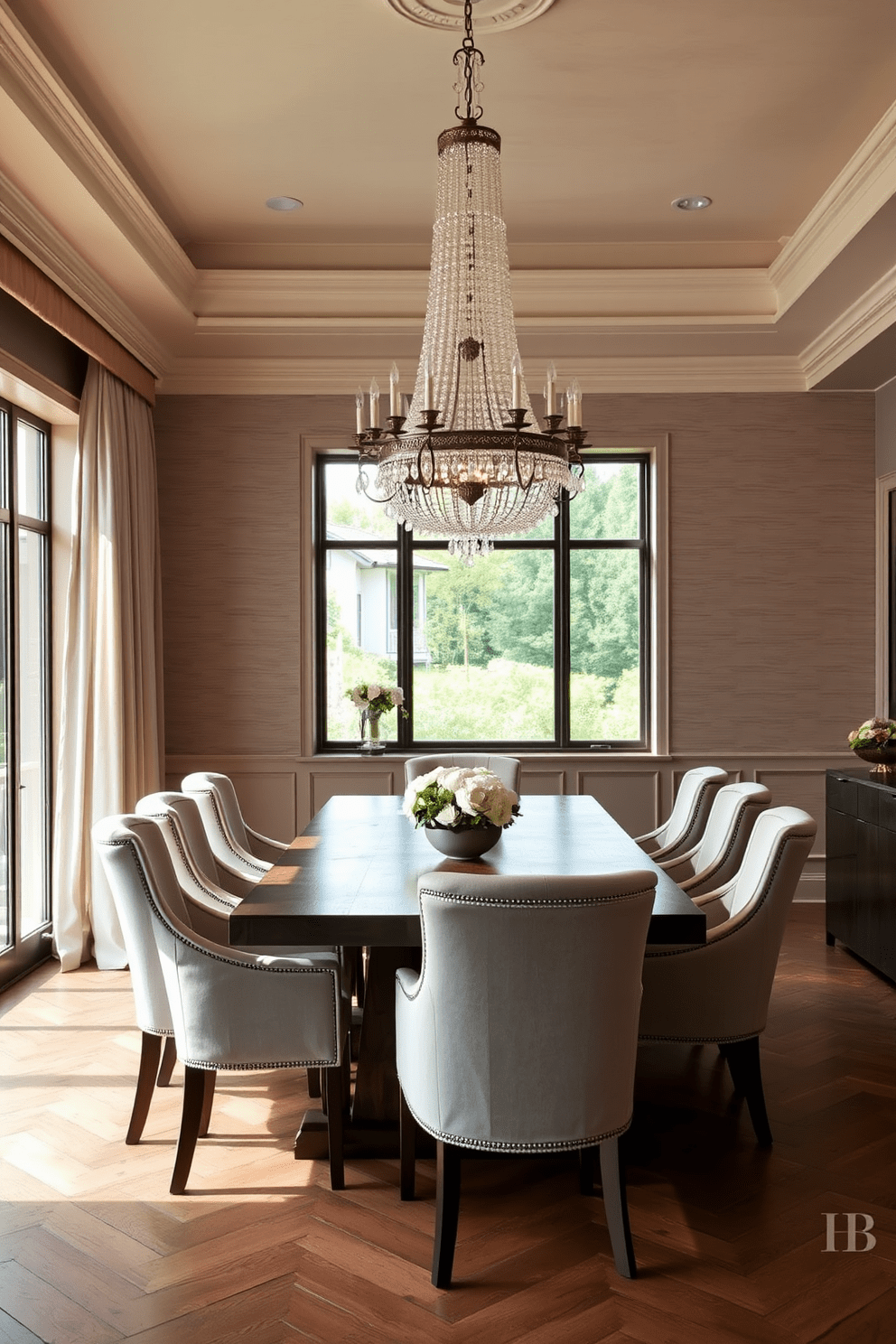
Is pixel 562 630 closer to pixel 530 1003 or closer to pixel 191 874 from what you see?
pixel 191 874

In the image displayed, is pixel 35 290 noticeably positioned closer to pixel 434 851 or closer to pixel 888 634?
pixel 434 851

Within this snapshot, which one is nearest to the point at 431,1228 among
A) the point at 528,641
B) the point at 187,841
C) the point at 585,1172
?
the point at 585,1172

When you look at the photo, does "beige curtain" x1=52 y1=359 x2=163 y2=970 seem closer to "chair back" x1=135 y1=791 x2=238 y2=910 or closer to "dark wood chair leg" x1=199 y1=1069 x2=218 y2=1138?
"chair back" x1=135 y1=791 x2=238 y2=910

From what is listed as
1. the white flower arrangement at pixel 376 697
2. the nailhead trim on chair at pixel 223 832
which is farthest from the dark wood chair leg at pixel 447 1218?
the white flower arrangement at pixel 376 697

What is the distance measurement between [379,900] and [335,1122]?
1.95 ft

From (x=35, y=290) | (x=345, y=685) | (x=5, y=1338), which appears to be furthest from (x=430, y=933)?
(x=345, y=685)

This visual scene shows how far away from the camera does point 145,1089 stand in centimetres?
311

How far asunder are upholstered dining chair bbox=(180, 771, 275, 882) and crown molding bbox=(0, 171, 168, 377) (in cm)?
208

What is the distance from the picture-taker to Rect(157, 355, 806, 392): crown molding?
5992 millimetres

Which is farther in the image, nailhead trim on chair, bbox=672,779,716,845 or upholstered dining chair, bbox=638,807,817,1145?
nailhead trim on chair, bbox=672,779,716,845

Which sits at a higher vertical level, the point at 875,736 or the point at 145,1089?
the point at 875,736

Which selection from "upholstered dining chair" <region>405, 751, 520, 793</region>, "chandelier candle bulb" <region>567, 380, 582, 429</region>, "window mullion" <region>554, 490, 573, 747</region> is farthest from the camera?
"window mullion" <region>554, 490, 573, 747</region>

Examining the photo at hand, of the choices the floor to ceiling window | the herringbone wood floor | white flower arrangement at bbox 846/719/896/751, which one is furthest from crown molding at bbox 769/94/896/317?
the floor to ceiling window

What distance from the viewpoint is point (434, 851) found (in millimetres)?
3449
